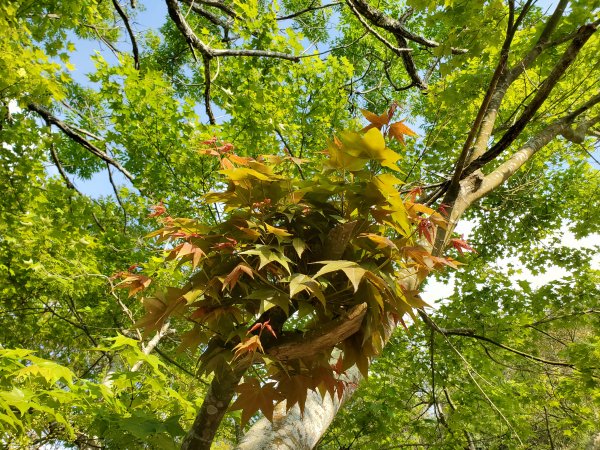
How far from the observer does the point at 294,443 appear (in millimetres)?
1279

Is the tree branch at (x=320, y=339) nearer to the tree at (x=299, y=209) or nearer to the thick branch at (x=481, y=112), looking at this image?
the tree at (x=299, y=209)

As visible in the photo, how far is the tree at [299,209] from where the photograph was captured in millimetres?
1146

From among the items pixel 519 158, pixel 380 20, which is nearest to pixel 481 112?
pixel 519 158

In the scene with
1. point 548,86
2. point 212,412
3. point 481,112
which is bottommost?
point 212,412

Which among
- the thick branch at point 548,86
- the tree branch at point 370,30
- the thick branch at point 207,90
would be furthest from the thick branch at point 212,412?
the thick branch at point 207,90

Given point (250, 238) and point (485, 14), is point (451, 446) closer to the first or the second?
point (485, 14)

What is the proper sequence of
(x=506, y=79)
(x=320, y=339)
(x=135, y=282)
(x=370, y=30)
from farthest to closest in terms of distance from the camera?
(x=370, y=30) < (x=506, y=79) < (x=135, y=282) < (x=320, y=339)

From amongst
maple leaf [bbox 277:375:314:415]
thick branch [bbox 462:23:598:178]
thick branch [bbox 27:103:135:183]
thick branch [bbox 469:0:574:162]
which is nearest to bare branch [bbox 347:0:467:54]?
thick branch [bbox 469:0:574:162]

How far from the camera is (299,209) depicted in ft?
3.88

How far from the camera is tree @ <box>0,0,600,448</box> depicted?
115 centimetres

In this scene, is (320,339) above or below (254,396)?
above

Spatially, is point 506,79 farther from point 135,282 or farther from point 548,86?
point 135,282

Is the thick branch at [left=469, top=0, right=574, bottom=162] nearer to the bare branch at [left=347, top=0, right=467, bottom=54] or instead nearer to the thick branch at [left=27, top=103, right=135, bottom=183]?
the bare branch at [left=347, top=0, right=467, bottom=54]

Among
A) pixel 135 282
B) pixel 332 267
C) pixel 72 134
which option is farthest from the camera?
pixel 72 134
